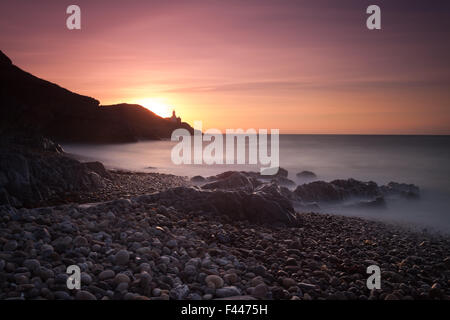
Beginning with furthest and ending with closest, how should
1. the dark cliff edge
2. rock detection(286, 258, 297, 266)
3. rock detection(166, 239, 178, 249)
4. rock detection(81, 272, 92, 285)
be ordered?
the dark cliff edge → rock detection(286, 258, 297, 266) → rock detection(166, 239, 178, 249) → rock detection(81, 272, 92, 285)

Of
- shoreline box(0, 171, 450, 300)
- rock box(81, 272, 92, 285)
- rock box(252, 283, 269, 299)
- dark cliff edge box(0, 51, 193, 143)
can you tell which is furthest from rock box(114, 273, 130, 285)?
dark cliff edge box(0, 51, 193, 143)

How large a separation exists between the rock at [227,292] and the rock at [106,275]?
1.46 m

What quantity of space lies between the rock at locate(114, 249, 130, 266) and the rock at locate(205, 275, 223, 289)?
1242mm

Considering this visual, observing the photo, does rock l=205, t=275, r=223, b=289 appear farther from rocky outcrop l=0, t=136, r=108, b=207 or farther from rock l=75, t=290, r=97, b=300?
rocky outcrop l=0, t=136, r=108, b=207

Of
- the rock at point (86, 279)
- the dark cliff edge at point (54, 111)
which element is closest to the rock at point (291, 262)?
the rock at point (86, 279)

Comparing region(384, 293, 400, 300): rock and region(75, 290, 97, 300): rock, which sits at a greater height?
region(75, 290, 97, 300): rock

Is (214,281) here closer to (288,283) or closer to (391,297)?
(288,283)

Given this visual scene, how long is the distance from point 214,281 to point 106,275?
1474 mm

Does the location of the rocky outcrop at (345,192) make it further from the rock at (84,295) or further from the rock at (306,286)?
the rock at (84,295)

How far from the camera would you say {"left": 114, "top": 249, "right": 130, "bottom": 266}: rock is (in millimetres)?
4762

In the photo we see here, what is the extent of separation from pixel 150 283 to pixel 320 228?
5676 millimetres

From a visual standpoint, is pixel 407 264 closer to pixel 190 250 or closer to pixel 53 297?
pixel 190 250
